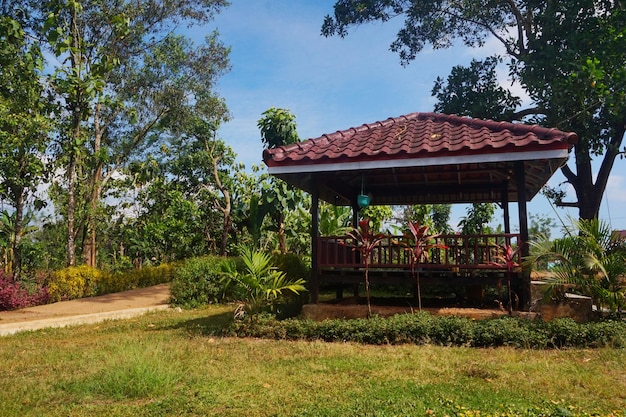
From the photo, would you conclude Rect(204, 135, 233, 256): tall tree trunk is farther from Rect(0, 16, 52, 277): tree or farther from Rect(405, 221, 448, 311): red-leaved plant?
Rect(405, 221, 448, 311): red-leaved plant

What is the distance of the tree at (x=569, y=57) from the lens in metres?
13.4

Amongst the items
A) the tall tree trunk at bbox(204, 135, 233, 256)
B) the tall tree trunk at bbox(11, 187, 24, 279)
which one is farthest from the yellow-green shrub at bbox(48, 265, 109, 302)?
the tall tree trunk at bbox(204, 135, 233, 256)

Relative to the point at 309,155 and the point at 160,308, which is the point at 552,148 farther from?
the point at 160,308

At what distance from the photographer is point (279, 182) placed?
17234 millimetres

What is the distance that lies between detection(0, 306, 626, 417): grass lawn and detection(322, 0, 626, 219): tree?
10.1m

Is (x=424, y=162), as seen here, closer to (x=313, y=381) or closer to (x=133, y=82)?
(x=313, y=381)

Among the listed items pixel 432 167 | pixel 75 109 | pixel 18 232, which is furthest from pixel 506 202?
pixel 18 232

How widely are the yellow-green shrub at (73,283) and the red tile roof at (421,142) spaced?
1031 cm

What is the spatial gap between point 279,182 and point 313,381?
1279cm

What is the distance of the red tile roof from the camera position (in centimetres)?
718

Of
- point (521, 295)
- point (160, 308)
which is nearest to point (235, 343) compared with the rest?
point (521, 295)

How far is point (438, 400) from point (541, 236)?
4365 millimetres

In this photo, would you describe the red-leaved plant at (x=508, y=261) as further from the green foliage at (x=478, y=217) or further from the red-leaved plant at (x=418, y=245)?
the green foliage at (x=478, y=217)

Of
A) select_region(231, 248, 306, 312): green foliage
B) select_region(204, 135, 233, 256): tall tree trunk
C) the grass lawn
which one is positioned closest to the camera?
the grass lawn
